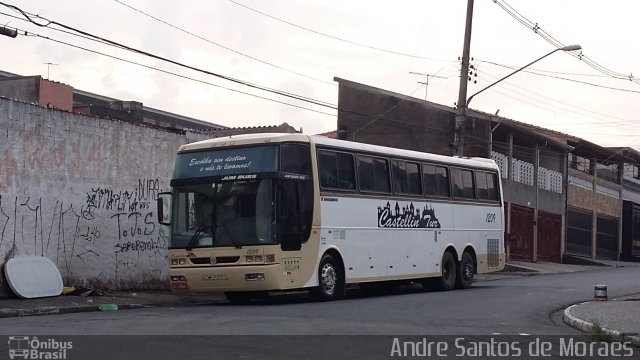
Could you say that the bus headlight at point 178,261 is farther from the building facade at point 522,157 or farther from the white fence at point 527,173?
the white fence at point 527,173

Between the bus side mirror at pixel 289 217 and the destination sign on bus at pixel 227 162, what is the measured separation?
19.7 inches

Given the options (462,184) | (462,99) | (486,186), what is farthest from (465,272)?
(462,99)

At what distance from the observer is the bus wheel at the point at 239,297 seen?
17.1 meters

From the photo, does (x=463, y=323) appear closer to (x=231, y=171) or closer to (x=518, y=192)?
(x=231, y=171)

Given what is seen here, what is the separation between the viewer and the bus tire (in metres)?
16.2

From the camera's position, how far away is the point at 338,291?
17.0 meters

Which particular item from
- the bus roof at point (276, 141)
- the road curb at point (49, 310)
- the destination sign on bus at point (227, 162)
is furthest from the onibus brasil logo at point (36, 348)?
the bus roof at point (276, 141)

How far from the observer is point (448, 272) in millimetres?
21312

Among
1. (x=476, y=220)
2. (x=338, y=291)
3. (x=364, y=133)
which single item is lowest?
(x=338, y=291)

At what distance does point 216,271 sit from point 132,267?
4439 millimetres

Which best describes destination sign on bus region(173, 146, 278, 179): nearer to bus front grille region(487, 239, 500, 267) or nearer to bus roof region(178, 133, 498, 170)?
bus roof region(178, 133, 498, 170)

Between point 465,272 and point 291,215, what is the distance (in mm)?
8054

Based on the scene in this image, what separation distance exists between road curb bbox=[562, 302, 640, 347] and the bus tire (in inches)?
186

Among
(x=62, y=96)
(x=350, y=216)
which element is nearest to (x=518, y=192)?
(x=62, y=96)
